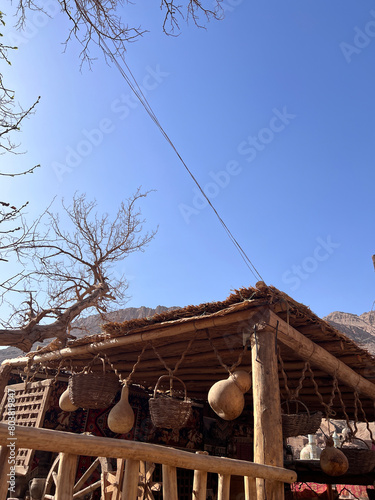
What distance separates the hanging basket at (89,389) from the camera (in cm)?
441

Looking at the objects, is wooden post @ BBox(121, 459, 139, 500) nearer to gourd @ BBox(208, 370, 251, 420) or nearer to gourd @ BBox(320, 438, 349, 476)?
gourd @ BBox(208, 370, 251, 420)

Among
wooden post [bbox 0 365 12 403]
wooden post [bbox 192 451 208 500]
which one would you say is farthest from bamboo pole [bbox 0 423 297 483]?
wooden post [bbox 0 365 12 403]

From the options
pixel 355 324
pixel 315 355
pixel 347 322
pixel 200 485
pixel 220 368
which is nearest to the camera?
pixel 200 485

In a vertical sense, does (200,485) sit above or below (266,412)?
below

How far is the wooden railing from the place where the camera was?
1.59 m

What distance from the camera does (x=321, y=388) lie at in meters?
6.19

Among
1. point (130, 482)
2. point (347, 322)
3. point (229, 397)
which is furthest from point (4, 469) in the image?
point (347, 322)

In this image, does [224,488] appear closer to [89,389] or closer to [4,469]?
[4,469]

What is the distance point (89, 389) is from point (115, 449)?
9.22 feet

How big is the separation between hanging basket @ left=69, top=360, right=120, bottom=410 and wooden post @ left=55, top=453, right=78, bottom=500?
8.43ft

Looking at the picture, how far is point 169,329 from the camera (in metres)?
4.01

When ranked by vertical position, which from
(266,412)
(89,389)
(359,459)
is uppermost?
(89,389)

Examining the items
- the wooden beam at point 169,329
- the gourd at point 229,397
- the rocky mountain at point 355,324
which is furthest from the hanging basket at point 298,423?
the rocky mountain at point 355,324

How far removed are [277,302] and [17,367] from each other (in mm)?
5511
